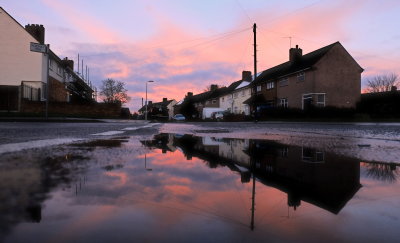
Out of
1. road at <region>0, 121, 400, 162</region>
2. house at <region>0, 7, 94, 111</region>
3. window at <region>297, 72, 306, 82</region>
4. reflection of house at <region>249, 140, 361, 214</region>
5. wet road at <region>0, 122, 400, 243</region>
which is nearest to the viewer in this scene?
wet road at <region>0, 122, 400, 243</region>

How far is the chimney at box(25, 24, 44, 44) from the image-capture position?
3341cm

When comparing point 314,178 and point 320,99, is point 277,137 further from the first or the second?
point 320,99

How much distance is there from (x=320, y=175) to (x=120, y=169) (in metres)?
1.88

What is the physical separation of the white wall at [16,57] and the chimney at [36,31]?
1856 mm

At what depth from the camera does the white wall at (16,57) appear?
30969mm

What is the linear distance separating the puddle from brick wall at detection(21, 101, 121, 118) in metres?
25.4

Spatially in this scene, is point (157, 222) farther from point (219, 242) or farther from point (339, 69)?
point (339, 69)

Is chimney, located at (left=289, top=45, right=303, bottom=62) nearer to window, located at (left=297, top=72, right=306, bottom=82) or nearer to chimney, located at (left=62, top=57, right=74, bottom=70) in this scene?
window, located at (left=297, top=72, right=306, bottom=82)

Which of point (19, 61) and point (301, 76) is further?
point (301, 76)

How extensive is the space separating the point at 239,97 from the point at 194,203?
59.7m

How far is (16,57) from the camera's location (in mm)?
31453

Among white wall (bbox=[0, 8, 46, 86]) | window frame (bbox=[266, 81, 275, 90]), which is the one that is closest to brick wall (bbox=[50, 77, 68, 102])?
white wall (bbox=[0, 8, 46, 86])

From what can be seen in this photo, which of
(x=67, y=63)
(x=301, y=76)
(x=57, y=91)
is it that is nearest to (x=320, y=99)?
(x=301, y=76)

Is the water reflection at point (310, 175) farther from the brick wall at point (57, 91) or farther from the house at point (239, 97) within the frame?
the house at point (239, 97)
